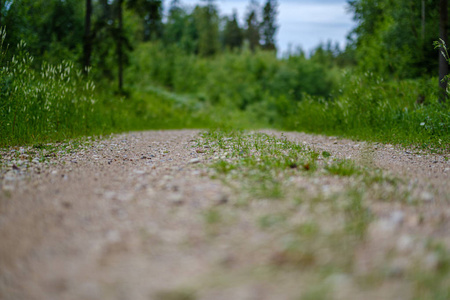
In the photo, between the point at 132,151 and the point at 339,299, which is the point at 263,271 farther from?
the point at 132,151

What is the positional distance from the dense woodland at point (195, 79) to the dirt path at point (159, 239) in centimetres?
442

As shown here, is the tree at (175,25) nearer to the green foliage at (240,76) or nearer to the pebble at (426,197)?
the green foliage at (240,76)

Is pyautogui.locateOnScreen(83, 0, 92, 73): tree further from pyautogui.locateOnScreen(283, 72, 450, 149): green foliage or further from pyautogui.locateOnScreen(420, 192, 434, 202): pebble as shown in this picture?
pyautogui.locateOnScreen(420, 192, 434, 202): pebble

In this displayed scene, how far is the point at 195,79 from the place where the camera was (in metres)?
35.9

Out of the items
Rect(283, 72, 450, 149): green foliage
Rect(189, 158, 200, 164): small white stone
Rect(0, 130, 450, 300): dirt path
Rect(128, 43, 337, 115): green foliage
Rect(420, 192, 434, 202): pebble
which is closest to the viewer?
Rect(0, 130, 450, 300): dirt path

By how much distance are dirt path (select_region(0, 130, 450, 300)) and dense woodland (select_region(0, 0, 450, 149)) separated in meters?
4.42

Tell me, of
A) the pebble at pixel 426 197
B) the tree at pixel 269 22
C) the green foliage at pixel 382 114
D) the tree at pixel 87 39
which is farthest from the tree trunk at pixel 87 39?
the tree at pixel 269 22

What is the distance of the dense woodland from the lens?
7.55 metres

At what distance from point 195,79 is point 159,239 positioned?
3481 centimetres

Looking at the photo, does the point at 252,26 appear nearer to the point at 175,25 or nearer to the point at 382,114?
the point at 175,25

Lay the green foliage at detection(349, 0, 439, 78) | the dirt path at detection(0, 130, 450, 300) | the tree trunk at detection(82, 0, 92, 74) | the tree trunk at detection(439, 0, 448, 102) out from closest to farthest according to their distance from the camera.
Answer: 1. the dirt path at detection(0, 130, 450, 300)
2. the tree trunk at detection(439, 0, 448, 102)
3. the green foliage at detection(349, 0, 439, 78)
4. the tree trunk at detection(82, 0, 92, 74)

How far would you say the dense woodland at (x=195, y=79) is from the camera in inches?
297

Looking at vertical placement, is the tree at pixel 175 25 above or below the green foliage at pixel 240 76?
above

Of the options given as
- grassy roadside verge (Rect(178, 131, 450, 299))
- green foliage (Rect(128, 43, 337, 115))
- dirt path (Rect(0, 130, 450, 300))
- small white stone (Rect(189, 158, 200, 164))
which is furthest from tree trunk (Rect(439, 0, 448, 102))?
green foliage (Rect(128, 43, 337, 115))
